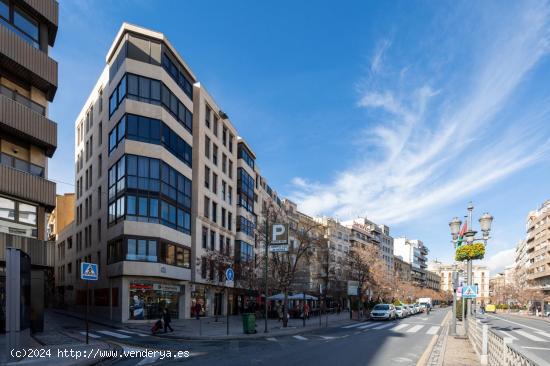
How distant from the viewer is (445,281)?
646 ft

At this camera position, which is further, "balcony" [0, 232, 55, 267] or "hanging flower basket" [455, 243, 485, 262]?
"hanging flower basket" [455, 243, 485, 262]

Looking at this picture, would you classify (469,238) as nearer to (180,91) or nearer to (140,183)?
(140,183)

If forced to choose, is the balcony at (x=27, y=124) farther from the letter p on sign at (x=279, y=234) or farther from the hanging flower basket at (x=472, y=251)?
the hanging flower basket at (x=472, y=251)

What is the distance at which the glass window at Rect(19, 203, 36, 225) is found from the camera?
1927 centimetres

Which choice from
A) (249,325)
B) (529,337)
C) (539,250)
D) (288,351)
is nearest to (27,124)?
(249,325)

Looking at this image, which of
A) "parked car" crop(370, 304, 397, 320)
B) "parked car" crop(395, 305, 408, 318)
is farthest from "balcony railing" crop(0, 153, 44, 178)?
"parked car" crop(395, 305, 408, 318)

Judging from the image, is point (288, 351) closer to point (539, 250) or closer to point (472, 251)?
point (472, 251)

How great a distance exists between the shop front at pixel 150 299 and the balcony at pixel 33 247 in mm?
10285

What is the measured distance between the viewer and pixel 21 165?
1988 centimetres

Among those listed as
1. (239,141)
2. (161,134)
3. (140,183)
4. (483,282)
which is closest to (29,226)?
(140,183)

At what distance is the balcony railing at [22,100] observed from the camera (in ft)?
63.6

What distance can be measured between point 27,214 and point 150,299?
43.9 feet

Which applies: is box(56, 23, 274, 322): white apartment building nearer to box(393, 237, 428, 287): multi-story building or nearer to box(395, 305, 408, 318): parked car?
box(395, 305, 408, 318): parked car

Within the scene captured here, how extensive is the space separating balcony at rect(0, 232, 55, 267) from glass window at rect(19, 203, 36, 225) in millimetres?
860
